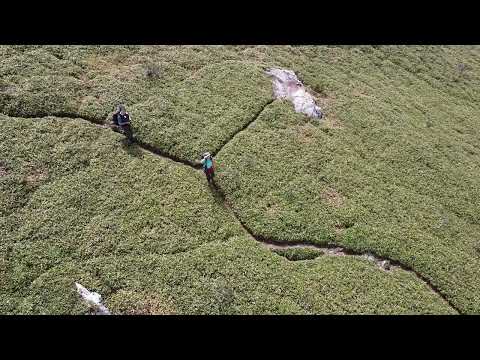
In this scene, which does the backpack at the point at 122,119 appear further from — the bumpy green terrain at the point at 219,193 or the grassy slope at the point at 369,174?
the grassy slope at the point at 369,174

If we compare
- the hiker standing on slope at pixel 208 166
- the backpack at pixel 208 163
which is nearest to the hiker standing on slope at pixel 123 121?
the hiker standing on slope at pixel 208 166

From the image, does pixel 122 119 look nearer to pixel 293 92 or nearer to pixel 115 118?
pixel 115 118

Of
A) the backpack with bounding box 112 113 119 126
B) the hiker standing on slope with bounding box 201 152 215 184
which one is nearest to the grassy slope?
the hiker standing on slope with bounding box 201 152 215 184

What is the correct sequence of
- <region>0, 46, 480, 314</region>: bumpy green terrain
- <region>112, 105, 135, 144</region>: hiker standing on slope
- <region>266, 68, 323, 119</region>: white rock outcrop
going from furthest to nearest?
<region>266, 68, 323, 119</region>: white rock outcrop → <region>112, 105, 135, 144</region>: hiker standing on slope → <region>0, 46, 480, 314</region>: bumpy green terrain

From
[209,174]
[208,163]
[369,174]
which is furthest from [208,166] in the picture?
[369,174]

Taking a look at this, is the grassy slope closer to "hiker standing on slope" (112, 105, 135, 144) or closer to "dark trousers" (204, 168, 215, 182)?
"dark trousers" (204, 168, 215, 182)

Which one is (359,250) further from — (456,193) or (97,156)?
(97,156)
